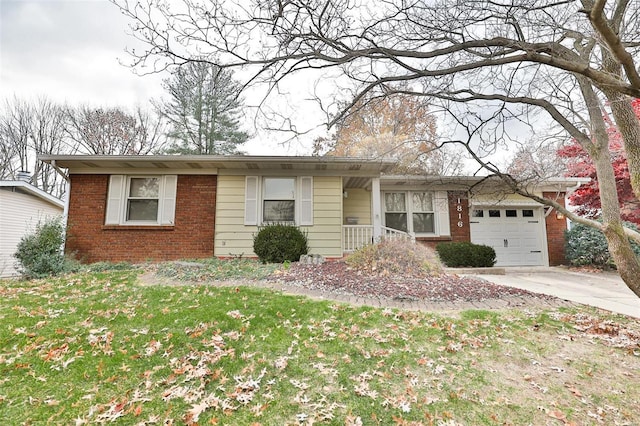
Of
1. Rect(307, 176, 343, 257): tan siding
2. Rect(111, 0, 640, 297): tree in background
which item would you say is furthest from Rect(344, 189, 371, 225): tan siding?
Rect(111, 0, 640, 297): tree in background

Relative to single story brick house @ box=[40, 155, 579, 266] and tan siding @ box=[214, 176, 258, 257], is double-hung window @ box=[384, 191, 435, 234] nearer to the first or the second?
single story brick house @ box=[40, 155, 579, 266]

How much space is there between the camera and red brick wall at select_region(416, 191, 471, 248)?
10.3m

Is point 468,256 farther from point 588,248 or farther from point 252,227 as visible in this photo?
point 252,227

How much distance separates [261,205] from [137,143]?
13.7 meters

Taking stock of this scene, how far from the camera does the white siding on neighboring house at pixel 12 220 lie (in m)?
11.2

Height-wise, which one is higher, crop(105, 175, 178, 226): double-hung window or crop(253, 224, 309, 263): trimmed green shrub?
crop(105, 175, 178, 226): double-hung window

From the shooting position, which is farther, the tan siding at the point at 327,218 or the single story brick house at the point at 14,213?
the single story brick house at the point at 14,213

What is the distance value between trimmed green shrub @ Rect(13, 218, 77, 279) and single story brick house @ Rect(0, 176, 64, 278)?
5.08 m

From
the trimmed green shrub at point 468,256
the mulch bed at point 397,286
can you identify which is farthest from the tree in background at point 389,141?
the mulch bed at point 397,286

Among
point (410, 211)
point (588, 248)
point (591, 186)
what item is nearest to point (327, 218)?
point (410, 211)

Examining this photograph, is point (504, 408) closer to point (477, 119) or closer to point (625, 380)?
point (625, 380)

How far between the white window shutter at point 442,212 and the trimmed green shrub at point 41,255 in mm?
10575

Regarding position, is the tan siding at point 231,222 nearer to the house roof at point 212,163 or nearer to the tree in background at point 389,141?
the house roof at point 212,163

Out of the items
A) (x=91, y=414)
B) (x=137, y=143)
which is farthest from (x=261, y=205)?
(x=137, y=143)
